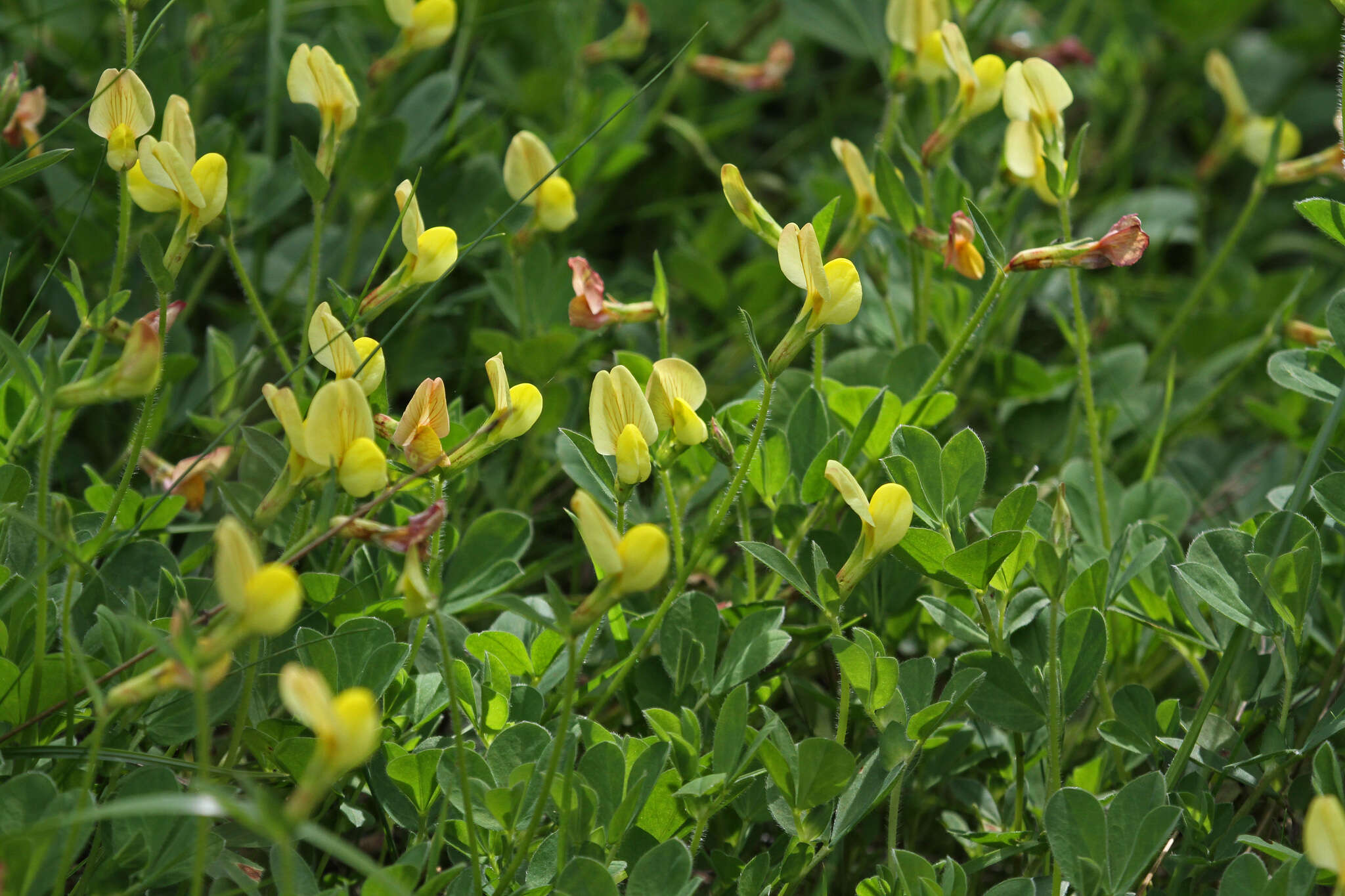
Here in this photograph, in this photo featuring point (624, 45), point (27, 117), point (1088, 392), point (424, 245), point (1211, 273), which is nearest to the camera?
point (424, 245)

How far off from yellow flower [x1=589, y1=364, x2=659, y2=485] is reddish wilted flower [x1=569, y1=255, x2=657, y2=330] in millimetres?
340

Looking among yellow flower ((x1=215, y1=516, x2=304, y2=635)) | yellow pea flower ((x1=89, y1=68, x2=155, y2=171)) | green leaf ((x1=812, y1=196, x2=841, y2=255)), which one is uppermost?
yellow pea flower ((x1=89, y1=68, x2=155, y2=171))

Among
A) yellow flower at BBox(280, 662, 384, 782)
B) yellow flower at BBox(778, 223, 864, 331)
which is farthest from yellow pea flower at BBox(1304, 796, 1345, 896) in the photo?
yellow flower at BBox(280, 662, 384, 782)

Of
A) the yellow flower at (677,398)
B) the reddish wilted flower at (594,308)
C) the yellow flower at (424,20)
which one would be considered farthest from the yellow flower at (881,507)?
the yellow flower at (424,20)

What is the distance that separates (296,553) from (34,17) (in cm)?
122

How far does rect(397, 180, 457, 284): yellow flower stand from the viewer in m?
1.28

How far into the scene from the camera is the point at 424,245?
1.29 metres

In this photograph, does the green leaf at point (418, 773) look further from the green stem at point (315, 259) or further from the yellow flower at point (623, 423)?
the green stem at point (315, 259)

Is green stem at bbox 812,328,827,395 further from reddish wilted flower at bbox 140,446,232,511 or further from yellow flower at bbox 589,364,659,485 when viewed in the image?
reddish wilted flower at bbox 140,446,232,511

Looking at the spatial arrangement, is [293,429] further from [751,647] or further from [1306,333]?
[1306,333]

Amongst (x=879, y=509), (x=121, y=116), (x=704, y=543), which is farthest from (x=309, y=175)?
(x=879, y=509)

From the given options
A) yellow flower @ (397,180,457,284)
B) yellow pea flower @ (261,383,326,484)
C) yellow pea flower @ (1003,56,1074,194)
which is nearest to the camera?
yellow pea flower @ (261,383,326,484)

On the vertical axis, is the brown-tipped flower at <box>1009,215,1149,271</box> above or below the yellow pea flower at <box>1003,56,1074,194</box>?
below

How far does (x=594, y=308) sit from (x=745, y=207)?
25cm
